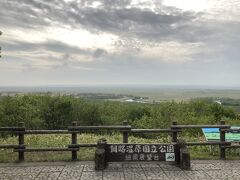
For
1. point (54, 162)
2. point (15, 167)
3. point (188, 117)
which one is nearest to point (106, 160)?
point (54, 162)

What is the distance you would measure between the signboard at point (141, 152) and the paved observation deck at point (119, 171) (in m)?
0.24

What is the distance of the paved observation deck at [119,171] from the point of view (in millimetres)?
7762

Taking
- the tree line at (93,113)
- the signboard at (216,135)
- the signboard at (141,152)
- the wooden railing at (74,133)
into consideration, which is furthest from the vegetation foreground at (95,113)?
the signboard at (141,152)

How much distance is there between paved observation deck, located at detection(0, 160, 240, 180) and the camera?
7.76 meters

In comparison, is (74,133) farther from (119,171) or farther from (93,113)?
(93,113)

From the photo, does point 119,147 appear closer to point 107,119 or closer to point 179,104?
point 179,104

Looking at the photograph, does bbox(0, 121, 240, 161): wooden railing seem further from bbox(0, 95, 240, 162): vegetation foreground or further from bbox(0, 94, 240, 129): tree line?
bbox(0, 94, 240, 129): tree line

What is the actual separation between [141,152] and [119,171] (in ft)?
3.19

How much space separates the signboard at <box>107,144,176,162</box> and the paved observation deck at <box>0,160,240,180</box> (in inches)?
9.3

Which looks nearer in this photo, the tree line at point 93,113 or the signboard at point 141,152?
the signboard at point 141,152

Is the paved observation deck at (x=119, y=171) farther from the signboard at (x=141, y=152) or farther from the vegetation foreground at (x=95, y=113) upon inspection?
the vegetation foreground at (x=95, y=113)

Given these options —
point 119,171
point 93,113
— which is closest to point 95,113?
point 93,113

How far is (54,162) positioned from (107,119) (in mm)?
42049

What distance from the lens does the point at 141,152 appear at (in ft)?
29.1
